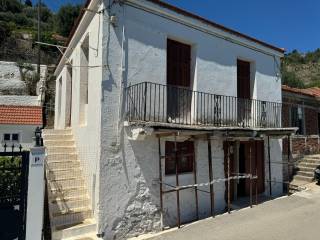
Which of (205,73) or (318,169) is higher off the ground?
(205,73)

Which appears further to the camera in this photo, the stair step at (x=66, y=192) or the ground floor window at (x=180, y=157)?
the ground floor window at (x=180, y=157)

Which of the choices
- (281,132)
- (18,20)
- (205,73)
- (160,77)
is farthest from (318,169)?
(18,20)

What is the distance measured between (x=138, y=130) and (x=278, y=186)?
7.61 m

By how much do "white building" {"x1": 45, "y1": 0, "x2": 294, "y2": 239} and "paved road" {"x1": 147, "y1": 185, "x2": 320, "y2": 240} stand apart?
0.88m

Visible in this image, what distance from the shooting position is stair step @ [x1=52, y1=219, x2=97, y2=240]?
692 cm

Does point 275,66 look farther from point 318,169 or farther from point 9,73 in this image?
point 9,73

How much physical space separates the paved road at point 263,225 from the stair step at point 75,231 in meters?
1.60

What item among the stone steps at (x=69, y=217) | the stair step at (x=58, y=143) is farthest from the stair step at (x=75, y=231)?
the stair step at (x=58, y=143)

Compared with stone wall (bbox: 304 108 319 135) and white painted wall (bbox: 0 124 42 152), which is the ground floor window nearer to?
stone wall (bbox: 304 108 319 135)

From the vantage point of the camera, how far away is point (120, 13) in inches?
323

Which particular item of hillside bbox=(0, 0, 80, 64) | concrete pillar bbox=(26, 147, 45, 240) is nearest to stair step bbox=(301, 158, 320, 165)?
concrete pillar bbox=(26, 147, 45, 240)

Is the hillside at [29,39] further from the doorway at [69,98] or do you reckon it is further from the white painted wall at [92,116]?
the white painted wall at [92,116]

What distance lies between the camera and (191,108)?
9859 millimetres

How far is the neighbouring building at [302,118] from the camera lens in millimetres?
15031
